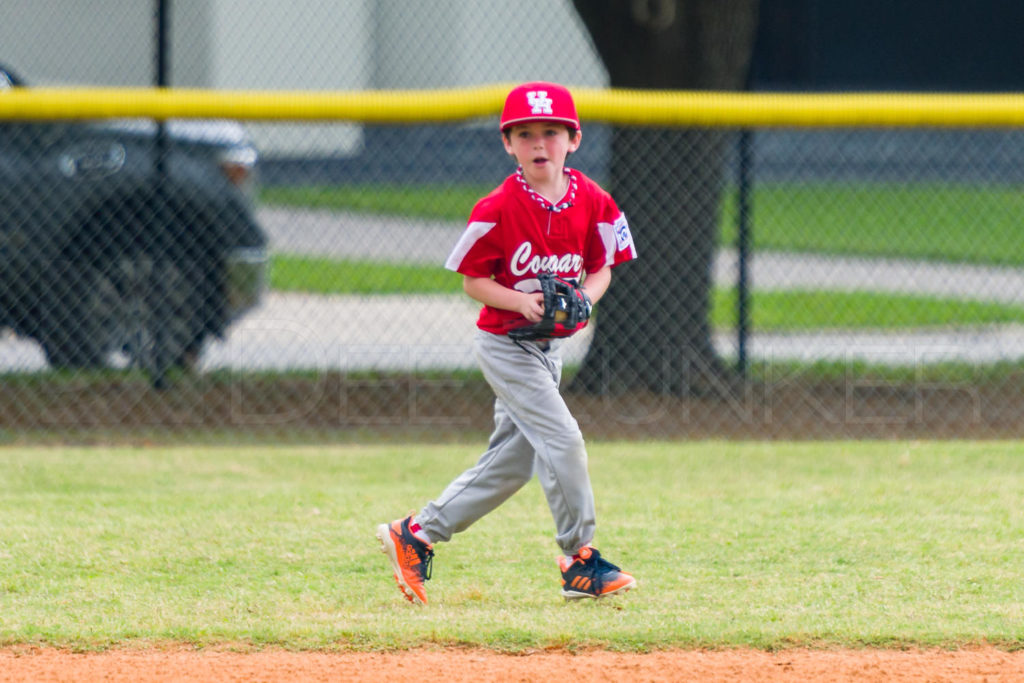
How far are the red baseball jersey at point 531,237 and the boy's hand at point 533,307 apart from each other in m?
0.09

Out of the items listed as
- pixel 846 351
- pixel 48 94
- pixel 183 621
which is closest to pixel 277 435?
pixel 48 94

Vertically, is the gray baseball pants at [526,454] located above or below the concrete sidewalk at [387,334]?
below

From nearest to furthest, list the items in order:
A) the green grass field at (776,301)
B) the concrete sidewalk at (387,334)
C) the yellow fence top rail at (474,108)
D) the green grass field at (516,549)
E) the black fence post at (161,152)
→ the green grass field at (516,549) < the yellow fence top rail at (474,108) < the black fence post at (161,152) < the concrete sidewalk at (387,334) < the green grass field at (776,301)

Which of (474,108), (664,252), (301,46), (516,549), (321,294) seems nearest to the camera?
(516,549)

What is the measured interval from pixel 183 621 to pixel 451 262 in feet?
4.10

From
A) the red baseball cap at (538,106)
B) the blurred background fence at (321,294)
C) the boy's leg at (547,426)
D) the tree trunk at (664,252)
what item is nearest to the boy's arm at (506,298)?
the boy's leg at (547,426)

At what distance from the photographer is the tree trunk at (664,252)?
695 centimetres

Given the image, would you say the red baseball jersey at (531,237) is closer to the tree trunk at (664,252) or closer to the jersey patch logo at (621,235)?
the jersey patch logo at (621,235)

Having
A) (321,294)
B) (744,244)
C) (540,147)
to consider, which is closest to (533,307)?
(540,147)

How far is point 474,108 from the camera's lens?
19.9ft

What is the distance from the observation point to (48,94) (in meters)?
6.16

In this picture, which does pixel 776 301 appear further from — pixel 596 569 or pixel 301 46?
pixel 596 569

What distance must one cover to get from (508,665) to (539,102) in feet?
5.06

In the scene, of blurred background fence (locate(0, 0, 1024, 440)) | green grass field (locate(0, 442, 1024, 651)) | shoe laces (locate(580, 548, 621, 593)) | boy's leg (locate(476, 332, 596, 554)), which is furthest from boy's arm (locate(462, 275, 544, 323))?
blurred background fence (locate(0, 0, 1024, 440))
